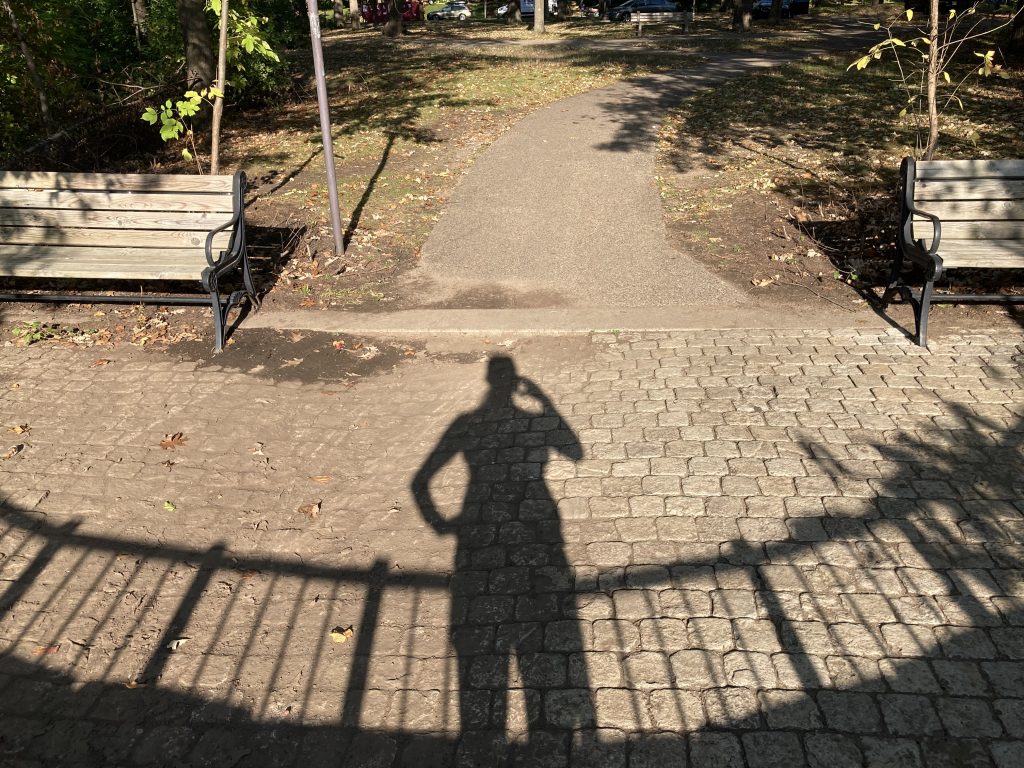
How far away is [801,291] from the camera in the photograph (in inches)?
282

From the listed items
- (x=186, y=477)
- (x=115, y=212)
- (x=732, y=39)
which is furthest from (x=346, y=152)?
(x=732, y=39)

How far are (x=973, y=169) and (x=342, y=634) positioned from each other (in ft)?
19.9

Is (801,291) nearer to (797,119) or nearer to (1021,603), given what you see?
(1021,603)

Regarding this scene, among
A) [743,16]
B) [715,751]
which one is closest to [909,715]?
[715,751]

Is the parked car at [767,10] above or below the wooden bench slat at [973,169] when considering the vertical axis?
above

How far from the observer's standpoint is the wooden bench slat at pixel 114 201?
6941mm

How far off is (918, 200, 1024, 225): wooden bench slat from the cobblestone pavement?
1.05 meters

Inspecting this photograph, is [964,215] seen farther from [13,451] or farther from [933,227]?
[13,451]

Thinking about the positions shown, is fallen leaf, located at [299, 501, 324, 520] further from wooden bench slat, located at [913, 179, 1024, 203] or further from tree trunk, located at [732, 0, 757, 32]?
tree trunk, located at [732, 0, 757, 32]

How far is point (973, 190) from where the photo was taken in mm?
6543

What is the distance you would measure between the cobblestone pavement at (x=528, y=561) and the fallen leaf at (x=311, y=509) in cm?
1

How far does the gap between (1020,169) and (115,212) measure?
24.8ft

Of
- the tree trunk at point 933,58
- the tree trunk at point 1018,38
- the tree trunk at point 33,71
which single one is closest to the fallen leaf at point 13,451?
the tree trunk at point 33,71

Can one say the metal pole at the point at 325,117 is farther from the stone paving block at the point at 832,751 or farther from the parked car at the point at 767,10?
the parked car at the point at 767,10
